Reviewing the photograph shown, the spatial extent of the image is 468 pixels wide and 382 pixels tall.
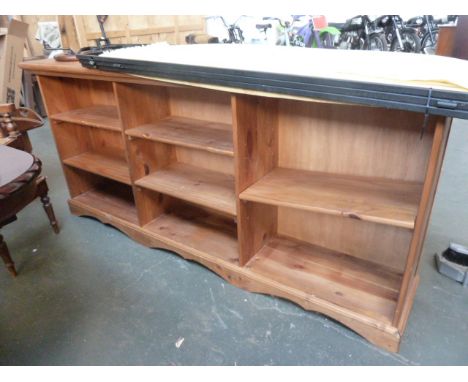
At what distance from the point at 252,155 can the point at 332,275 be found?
0.66m

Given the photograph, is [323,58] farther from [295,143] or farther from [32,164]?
[32,164]

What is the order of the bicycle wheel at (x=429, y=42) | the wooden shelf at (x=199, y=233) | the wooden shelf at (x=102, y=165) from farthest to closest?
the bicycle wheel at (x=429, y=42), the wooden shelf at (x=102, y=165), the wooden shelf at (x=199, y=233)

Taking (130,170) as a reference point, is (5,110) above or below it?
above

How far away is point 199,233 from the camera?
6.33ft

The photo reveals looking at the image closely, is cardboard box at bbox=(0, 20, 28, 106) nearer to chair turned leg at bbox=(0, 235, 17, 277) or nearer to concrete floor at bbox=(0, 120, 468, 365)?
concrete floor at bbox=(0, 120, 468, 365)

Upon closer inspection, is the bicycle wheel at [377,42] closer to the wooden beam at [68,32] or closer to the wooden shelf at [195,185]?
the wooden beam at [68,32]

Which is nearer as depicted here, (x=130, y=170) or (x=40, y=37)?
(x=130, y=170)

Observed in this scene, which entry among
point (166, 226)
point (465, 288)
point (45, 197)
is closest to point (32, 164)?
point (45, 197)

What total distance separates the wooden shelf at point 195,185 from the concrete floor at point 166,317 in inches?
16.1

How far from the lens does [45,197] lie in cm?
208

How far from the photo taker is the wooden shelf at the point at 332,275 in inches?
56.1

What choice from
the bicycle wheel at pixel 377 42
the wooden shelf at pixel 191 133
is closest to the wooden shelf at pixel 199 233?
the wooden shelf at pixel 191 133

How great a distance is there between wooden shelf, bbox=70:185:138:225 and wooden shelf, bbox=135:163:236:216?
0.36m

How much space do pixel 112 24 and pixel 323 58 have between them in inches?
207
